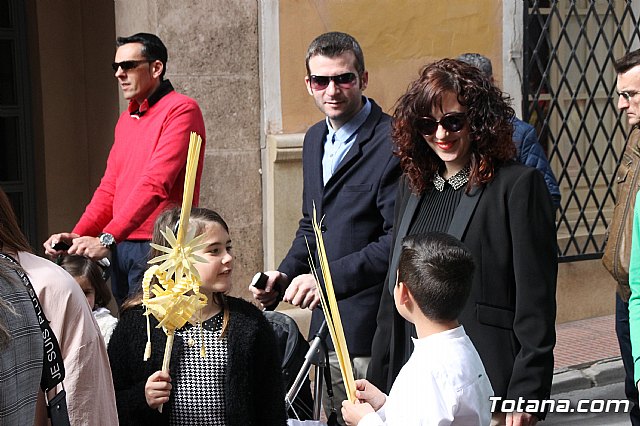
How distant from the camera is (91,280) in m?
4.75

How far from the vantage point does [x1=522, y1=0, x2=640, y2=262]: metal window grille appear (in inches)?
354

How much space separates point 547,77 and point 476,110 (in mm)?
5719

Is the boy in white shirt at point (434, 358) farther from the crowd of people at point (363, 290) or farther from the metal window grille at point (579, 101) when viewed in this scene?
the metal window grille at point (579, 101)

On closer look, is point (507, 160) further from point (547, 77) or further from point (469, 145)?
point (547, 77)

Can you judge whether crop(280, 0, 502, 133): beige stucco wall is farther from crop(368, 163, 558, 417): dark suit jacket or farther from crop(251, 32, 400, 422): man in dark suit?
crop(368, 163, 558, 417): dark suit jacket

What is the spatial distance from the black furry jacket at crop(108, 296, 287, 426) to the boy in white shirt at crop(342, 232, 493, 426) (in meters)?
0.43

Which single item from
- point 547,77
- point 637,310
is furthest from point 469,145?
point 547,77

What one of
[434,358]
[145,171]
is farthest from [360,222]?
[434,358]

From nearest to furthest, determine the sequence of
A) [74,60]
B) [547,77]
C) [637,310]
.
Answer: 1. [637,310]
2. [74,60]
3. [547,77]

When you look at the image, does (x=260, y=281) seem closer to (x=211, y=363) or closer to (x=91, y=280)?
(x=211, y=363)

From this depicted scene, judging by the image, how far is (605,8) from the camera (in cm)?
936

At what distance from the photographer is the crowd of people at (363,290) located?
8.97ft

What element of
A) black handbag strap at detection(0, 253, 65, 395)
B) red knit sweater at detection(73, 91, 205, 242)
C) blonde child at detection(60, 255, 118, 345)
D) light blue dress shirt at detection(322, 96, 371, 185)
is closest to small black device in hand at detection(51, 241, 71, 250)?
blonde child at detection(60, 255, 118, 345)

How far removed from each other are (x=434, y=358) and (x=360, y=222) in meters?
1.60
